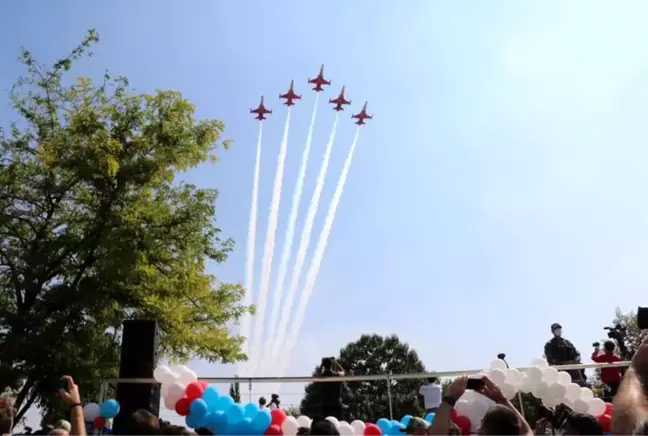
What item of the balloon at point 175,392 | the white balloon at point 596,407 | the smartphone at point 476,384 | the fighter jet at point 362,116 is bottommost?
the white balloon at point 596,407

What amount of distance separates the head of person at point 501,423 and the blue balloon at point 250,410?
531 cm

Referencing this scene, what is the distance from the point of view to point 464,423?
26.0 ft

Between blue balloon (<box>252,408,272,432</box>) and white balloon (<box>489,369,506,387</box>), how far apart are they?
3.22m

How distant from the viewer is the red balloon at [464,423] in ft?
25.7

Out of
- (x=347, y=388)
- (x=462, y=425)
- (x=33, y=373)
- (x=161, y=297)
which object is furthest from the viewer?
(x=347, y=388)

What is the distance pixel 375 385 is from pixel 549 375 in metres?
34.0

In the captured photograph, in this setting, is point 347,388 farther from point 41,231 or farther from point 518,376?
point 518,376

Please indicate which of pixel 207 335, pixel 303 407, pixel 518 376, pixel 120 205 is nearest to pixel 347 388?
pixel 303 407

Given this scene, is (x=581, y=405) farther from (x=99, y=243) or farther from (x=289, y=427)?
Result: (x=99, y=243)

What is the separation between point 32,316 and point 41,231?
339 cm

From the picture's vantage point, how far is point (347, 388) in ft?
137

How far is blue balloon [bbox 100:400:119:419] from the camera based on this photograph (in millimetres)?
7918

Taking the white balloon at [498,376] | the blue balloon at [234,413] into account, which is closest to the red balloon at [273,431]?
the blue balloon at [234,413]

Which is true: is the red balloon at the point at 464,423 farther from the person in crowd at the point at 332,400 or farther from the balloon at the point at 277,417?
the person in crowd at the point at 332,400
